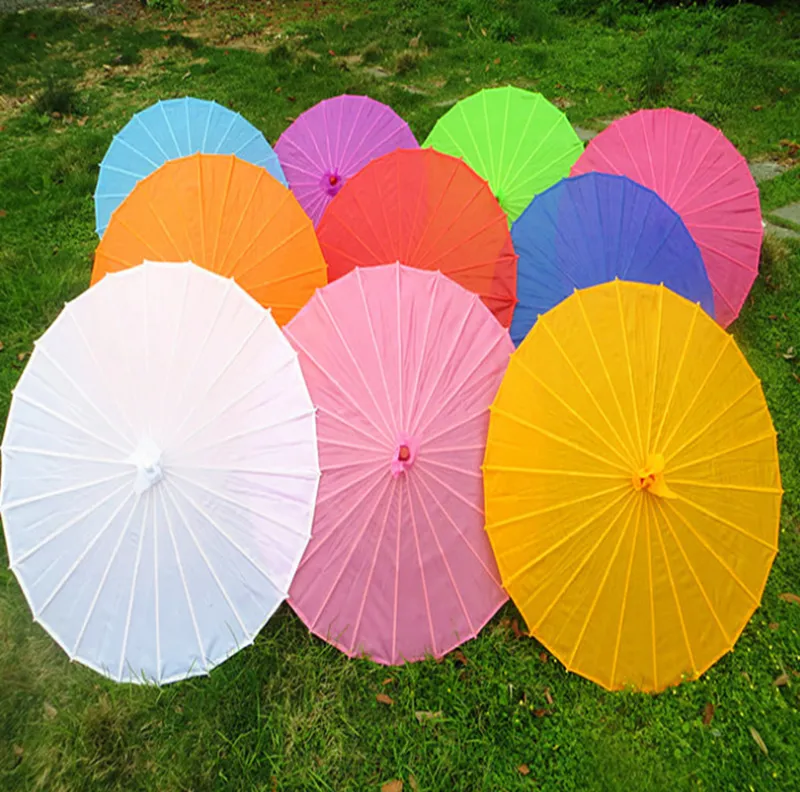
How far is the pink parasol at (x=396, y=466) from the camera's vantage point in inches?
115

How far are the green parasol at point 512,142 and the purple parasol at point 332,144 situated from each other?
1.66 ft

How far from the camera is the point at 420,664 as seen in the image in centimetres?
311

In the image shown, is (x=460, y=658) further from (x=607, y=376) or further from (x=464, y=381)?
(x=607, y=376)

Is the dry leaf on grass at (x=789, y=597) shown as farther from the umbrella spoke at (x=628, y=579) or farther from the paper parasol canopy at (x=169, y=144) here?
the paper parasol canopy at (x=169, y=144)

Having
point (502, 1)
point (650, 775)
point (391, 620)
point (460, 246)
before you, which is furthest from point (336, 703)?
point (502, 1)

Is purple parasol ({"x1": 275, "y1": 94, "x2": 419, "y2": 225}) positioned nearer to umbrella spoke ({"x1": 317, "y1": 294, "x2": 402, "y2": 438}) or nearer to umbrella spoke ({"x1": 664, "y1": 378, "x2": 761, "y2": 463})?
umbrella spoke ({"x1": 317, "y1": 294, "x2": 402, "y2": 438})

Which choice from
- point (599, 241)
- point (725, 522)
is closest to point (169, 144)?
point (599, 241)

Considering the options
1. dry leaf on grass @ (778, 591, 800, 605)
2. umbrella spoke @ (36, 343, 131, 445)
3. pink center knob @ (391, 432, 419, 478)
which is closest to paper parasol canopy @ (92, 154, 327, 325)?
umbrella spoke @ (36, 343, 131, 445)

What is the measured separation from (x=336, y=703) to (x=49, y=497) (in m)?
1.68

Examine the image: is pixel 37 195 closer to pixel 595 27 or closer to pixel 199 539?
pixel 199 539

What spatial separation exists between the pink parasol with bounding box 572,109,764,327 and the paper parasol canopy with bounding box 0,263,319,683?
344cm

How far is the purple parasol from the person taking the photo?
5.47 metres

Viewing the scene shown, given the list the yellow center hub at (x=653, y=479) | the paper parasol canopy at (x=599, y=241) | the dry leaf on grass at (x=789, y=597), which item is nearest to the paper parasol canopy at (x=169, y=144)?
the paper parasol canopy at (x=599, y=241)

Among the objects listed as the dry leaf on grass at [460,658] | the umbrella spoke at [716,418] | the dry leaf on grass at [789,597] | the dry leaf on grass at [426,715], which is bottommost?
the dry leaf on grass at [789,597]
